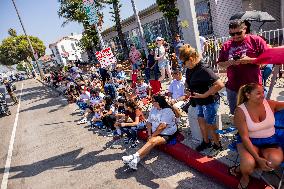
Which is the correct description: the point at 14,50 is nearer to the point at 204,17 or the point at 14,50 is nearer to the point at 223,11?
the point at 204,17

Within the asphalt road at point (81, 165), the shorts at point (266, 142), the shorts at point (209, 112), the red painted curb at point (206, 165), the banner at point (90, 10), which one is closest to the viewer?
the shorts at point (266, 142)

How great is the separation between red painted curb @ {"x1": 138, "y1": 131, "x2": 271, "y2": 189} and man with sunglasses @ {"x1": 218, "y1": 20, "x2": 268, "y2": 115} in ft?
4.55

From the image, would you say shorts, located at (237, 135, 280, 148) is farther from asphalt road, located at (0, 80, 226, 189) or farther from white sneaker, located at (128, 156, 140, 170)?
white sneaker, located at (128, 156, 140, 170)

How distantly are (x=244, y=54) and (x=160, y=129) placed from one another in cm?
237

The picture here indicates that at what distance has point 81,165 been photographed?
7.25 metres

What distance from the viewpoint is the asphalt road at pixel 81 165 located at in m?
5.53

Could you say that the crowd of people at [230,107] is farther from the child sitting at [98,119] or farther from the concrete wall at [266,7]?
the concrete wall at [266,7]

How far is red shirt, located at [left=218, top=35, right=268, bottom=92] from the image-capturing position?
4758 mm

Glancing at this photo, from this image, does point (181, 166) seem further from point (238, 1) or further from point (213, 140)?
point (238, 1)

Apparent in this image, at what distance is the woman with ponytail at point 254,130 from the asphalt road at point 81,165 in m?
1.00

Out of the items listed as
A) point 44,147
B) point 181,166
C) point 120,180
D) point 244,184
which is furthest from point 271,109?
point 44,147

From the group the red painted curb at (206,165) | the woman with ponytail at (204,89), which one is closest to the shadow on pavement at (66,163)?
the red painted curb at (206,165)

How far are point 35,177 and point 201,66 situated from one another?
502 centimetres

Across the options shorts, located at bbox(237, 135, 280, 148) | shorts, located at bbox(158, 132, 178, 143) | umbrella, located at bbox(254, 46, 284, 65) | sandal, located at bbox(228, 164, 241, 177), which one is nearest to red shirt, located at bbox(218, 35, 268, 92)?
umbrella, located at bbox(254, 46, 284, 65)
